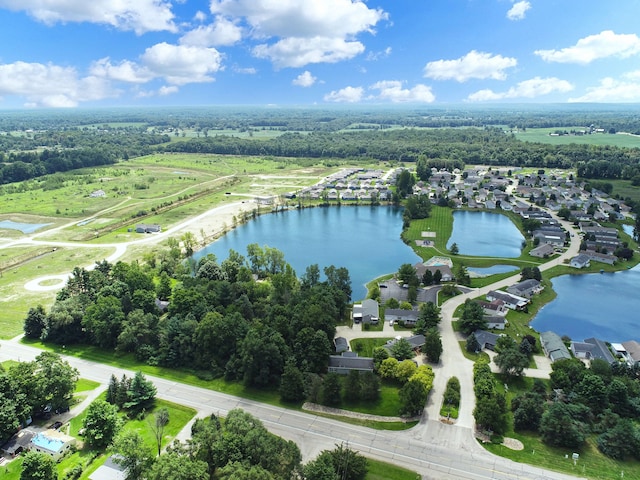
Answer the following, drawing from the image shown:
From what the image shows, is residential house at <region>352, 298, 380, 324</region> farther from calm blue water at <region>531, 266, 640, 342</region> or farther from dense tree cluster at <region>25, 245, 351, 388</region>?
calm blue water at <region>531, 266, 640, 342</region>

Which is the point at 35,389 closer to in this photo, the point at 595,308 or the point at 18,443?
the point at 18,443

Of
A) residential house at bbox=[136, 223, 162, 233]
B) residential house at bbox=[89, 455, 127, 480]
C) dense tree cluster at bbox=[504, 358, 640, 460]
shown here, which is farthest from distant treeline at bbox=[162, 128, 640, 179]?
residential house at bbox=[89, 455, 127, 480]

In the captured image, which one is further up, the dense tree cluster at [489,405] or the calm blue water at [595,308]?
the dense tree cluster at [489,405]

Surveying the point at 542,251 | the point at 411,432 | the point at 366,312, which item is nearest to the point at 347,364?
the point at 411,432

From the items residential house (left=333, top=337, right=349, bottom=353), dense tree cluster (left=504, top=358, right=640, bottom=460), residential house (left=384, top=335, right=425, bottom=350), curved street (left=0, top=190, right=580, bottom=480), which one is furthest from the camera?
residential house (left=384, top=335, right=425, bottom=350)

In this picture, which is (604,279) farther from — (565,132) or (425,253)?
(565,132)

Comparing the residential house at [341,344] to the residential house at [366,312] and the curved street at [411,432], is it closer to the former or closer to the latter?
the residential house at [366,312]

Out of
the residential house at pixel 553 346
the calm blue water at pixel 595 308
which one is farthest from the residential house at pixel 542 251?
the residential house at pixel 553 346
